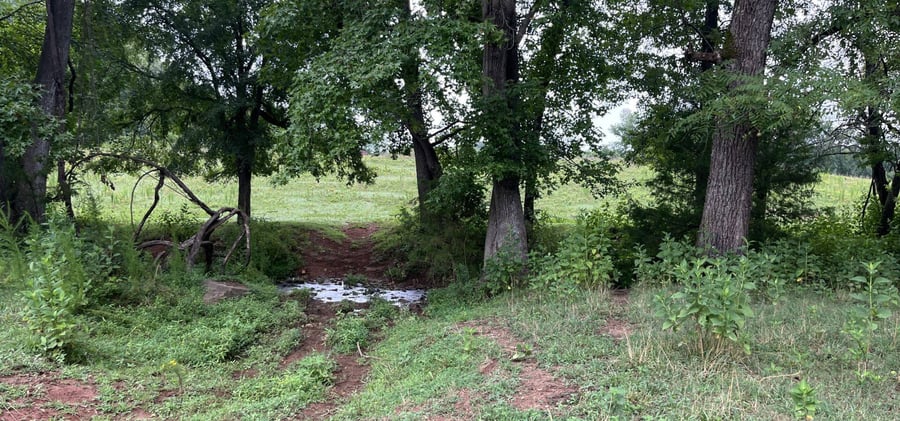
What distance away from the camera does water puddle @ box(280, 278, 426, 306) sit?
1036 cm

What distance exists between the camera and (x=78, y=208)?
52.0ft

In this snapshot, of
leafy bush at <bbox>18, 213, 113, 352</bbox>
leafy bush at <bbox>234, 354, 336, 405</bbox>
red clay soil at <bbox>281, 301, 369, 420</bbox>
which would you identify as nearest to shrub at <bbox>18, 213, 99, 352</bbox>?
leafy bush at <bbox>18, 213, 113, 352</bbox>

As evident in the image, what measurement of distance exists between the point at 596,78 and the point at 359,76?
5.46 meters

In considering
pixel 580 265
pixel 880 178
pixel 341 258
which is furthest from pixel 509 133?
pixel 880 178

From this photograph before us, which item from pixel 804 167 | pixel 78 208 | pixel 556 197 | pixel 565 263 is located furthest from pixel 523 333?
pixel 556 197

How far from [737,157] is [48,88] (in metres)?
11.6

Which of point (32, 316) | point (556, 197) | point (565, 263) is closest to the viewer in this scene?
point (32, 316)

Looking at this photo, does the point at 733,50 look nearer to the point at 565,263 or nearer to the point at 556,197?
the point at 565,263

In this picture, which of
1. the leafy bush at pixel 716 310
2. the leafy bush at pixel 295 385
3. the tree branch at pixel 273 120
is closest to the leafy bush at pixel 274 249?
the tree branch at pixel 273 120

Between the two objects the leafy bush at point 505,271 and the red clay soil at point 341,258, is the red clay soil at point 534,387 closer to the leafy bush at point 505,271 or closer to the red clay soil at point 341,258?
the leafy bush at point 505,271

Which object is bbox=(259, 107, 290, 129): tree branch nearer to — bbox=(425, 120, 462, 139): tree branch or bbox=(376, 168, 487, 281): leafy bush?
bbox=(376, 168, 487, 281): leafy bush

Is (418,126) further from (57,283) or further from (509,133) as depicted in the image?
(57,283)

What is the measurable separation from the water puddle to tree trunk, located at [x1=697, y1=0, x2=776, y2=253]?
5050mm

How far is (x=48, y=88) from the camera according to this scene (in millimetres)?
10344
